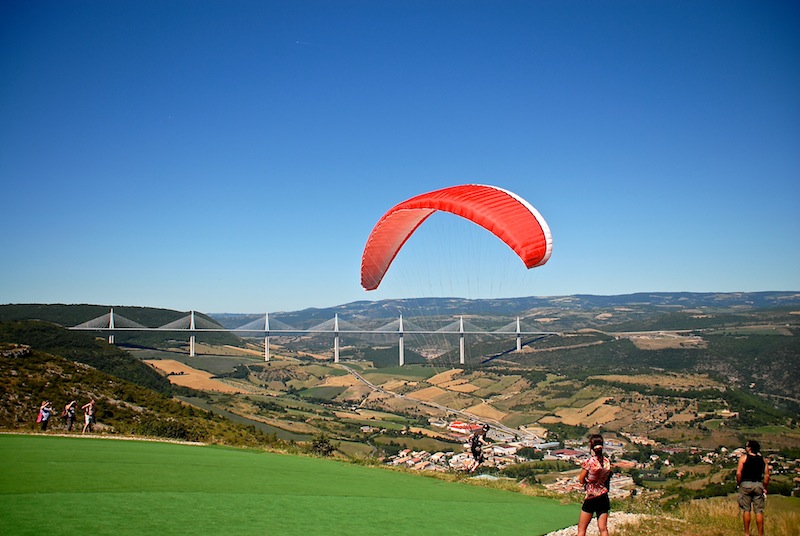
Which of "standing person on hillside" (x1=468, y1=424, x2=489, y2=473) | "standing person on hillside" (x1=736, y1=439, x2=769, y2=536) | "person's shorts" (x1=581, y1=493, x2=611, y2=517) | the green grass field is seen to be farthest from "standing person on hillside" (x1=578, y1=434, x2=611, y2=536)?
"standing person on hillside" (x1=468, y1=424, x2=489, y2=473)

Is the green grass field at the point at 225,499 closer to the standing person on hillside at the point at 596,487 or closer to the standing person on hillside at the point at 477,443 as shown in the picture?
the standing person on hillside at the point at 477,443

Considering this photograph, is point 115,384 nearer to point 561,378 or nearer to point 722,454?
point 722,454

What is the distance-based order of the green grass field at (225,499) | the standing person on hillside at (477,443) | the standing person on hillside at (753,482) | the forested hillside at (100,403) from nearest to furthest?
the green grass field at (225,499)
the standing person on hillside at (753,482)
the standing person on hillside at (477,443)
the forested hillside at (100,403)

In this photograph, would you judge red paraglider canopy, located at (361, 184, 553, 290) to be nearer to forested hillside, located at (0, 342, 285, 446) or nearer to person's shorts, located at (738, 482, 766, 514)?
person's shorts, located at (738, 482, 766, 514)

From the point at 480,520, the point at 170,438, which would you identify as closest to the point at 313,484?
the point at 480,520

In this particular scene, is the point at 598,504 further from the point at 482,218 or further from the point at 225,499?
the point at 482,218

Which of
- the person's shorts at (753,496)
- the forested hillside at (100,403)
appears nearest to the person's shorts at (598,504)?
the person's shorts at (753,496)

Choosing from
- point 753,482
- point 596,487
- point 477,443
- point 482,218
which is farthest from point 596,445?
point 477,443
